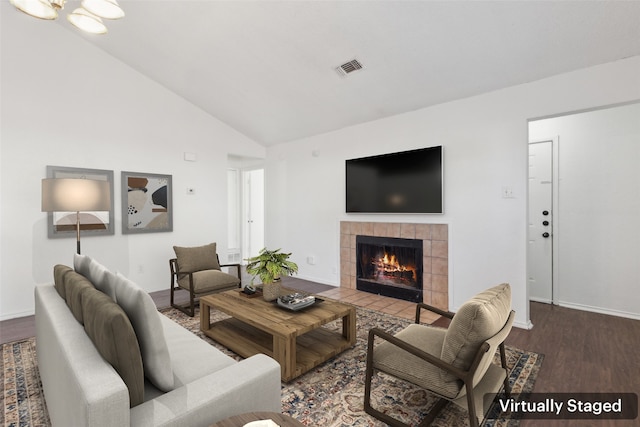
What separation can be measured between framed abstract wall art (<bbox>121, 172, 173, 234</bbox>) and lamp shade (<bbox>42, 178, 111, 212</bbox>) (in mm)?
1372

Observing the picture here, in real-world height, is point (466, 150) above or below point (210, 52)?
below

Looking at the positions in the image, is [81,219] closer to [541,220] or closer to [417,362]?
[417,362]

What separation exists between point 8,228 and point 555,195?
21.6 ft

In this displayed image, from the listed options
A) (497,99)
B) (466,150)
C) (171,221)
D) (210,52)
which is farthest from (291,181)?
(497,99)

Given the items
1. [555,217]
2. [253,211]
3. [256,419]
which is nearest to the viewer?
[256,419]

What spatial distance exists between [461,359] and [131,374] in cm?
147


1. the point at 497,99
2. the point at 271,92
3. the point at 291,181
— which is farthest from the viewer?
the point at 291,181

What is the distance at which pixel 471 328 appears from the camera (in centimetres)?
145

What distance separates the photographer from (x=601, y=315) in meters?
3.47

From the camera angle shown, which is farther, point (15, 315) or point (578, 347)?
point (15, 315)

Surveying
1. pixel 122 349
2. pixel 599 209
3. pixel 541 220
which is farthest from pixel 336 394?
pixel 599 209

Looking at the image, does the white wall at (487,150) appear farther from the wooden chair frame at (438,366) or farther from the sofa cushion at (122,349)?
the sofa cushion at (122,349)

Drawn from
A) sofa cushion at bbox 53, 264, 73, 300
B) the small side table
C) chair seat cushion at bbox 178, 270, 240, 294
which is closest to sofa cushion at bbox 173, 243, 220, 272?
chair seat cushion at bbox 178, 270, 240, 294

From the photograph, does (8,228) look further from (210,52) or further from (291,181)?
(291,181)
